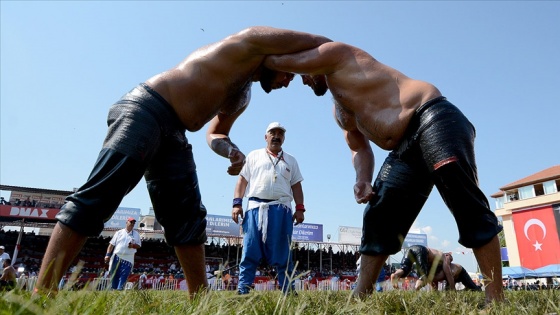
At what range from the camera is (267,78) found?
3.19 meters

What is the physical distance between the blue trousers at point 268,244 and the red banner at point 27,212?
110 feet

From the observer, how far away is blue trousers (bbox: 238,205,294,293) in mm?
4115

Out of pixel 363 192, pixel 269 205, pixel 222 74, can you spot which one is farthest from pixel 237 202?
pixel 222 74

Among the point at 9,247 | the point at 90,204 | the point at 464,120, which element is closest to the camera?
the point at 90,204

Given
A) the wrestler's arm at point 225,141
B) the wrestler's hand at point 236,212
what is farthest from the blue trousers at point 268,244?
the wrestler's arm at point 225,141

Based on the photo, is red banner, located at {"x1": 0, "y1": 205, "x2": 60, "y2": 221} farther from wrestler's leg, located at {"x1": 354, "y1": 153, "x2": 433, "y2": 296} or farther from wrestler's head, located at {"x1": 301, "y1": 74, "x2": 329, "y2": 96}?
wrestler's leg, located at {"x1": 354, "y1": 153, "x2": 433, "y2": 296}

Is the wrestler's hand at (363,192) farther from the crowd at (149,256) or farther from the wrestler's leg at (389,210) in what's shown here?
the crowd at (149,256)

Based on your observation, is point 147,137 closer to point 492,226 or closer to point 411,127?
point 411,127

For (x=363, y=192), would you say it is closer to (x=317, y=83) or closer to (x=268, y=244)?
(x=317, y=83)

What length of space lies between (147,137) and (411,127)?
1756 millimetres

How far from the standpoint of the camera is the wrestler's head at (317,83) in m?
3.29

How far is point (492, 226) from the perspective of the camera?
8.04 feet

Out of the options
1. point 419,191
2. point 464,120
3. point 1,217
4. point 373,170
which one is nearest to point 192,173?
point 373,170

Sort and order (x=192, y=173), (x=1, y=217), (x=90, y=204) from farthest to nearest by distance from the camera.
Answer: (x=1, y=217)
(x=192, y=173)
(x=90, y=204)
